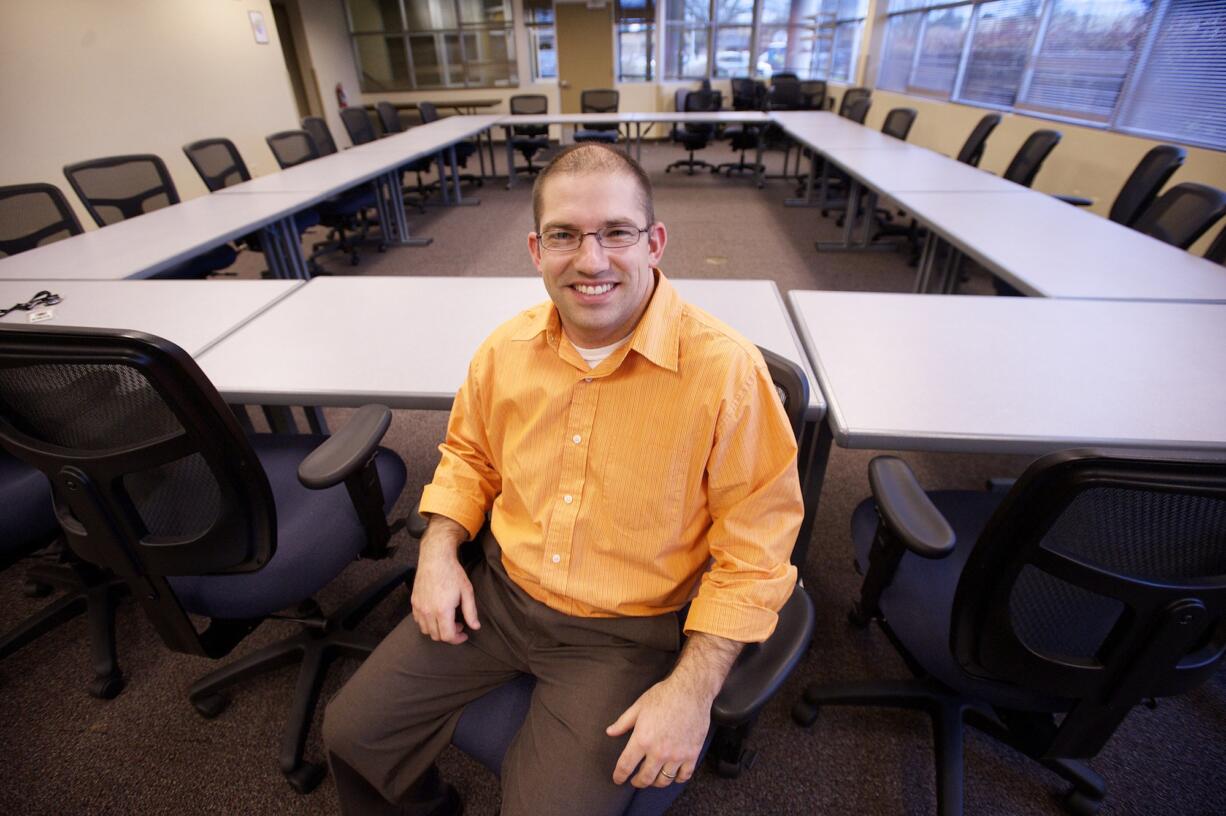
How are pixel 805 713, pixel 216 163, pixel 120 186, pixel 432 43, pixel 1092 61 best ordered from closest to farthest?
pixel 805 713 → pixel 120 186 → pixel 216 163 → pixel 1092 61 → pixel 432 43

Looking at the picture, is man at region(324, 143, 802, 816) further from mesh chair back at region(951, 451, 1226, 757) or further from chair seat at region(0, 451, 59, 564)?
chair seat at region(0, 451, 59, 564)

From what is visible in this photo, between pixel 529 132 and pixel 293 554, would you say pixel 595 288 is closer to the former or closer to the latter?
pixel 293 554

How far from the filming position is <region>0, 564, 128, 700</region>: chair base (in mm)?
1465

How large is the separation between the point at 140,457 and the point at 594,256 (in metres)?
0.79

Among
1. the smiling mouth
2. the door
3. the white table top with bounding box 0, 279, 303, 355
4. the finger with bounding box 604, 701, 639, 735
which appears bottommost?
the finger with bounding box 604, 701, 639, 735

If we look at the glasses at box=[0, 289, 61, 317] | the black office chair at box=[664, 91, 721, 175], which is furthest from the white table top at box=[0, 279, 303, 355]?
the black office chair at box=[664, 91, 721, 175]

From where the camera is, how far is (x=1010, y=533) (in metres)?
0.77

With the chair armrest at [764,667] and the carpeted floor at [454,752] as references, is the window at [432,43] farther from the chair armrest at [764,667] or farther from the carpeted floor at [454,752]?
the chair armrest at [764,667]

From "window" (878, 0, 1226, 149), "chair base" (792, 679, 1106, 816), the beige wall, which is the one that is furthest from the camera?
the beige wall

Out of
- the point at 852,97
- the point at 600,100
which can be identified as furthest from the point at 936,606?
the point at 600,100

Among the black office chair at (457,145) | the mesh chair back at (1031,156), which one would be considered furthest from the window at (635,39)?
the mesh chair back at (1031,156)

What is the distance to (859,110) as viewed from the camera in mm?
5773

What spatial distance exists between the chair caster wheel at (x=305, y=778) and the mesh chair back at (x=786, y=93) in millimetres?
9265

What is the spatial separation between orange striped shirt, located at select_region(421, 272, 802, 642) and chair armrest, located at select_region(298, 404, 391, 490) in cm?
26
